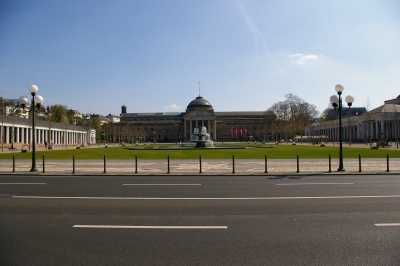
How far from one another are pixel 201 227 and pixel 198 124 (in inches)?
6567

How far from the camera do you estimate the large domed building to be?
173m

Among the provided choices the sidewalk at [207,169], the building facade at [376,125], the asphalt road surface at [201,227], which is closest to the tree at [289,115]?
the building facade at [376,125]

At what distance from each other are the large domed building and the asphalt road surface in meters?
159

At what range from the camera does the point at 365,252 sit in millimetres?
6156

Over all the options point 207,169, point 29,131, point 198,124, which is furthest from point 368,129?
point 207,169

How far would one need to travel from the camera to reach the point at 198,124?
573ft

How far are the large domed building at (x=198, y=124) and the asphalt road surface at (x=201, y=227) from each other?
159073mm

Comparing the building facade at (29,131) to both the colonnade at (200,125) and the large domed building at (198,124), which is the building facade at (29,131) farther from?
the large domed building at (198,124)

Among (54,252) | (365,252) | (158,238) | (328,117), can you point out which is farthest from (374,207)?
(328,117)

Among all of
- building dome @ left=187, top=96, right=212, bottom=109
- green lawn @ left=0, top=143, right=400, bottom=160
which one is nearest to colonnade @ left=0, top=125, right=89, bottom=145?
green lawn @ left=0, top=143, right=400, bottom=160

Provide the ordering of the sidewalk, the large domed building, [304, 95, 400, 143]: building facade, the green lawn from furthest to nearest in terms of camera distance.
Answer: the large domed building
[304, 95, 400, 143]: building facade
the green lawn
the sidewalk

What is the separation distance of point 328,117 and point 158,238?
177 meters

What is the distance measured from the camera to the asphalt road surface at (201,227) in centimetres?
604

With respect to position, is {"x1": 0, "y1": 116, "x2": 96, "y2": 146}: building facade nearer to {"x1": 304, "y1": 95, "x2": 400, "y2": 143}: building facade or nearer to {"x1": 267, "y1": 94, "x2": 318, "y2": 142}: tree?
{"x1": 267, "y1": 94, "x2": 318, "y2": 142}: tree
